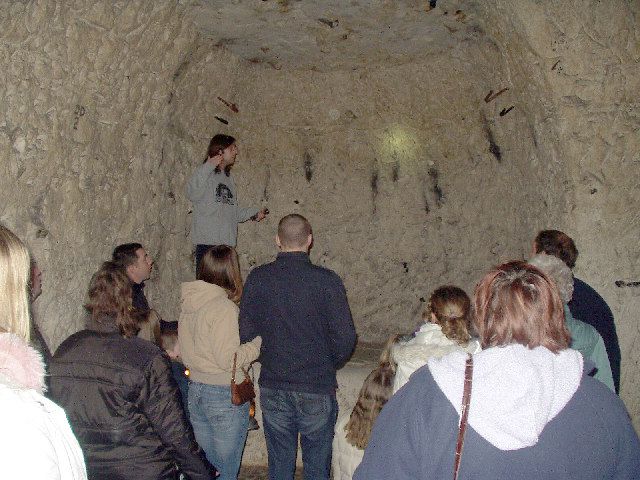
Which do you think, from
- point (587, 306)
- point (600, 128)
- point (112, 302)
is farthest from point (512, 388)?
point (600, 128)

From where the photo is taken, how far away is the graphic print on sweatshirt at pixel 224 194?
4.31 m

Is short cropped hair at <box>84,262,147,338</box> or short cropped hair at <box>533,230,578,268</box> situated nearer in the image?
short cropped hair at <box>84,262,147,338</box>

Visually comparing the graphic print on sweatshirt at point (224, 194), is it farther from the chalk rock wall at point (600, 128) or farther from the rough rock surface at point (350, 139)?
the chalk rock wall at point (600, 128)

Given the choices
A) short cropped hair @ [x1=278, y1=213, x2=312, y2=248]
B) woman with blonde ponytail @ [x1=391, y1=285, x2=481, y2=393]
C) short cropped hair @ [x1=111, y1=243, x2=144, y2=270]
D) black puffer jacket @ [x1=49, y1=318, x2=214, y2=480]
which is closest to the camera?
black puffer jacket @ [x1=49, y1=318, x2=214, y2=480]

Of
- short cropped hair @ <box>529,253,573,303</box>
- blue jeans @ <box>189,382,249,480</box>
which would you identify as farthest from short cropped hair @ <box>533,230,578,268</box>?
blue jeans @ <box>189,382,249,480</box>

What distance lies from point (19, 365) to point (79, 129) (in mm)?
2395

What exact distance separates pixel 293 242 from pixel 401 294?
3.00 meters

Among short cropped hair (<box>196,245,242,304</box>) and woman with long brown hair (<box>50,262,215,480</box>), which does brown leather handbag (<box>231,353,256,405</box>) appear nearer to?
short cropped hair (<box>196,245,242,304</box>)

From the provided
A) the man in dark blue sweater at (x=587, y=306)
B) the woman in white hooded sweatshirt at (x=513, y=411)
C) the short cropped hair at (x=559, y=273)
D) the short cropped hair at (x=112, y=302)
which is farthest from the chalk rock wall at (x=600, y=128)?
the short cropped hair at (x=112, y=302)

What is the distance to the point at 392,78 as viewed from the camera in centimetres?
511

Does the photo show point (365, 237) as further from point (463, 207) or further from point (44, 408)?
point (44, 408)

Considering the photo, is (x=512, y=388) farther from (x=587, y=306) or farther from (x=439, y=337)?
(x=587, y=306)

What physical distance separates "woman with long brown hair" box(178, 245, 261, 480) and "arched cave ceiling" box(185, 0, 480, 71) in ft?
7.05

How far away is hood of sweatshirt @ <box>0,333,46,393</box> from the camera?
3.41ft
